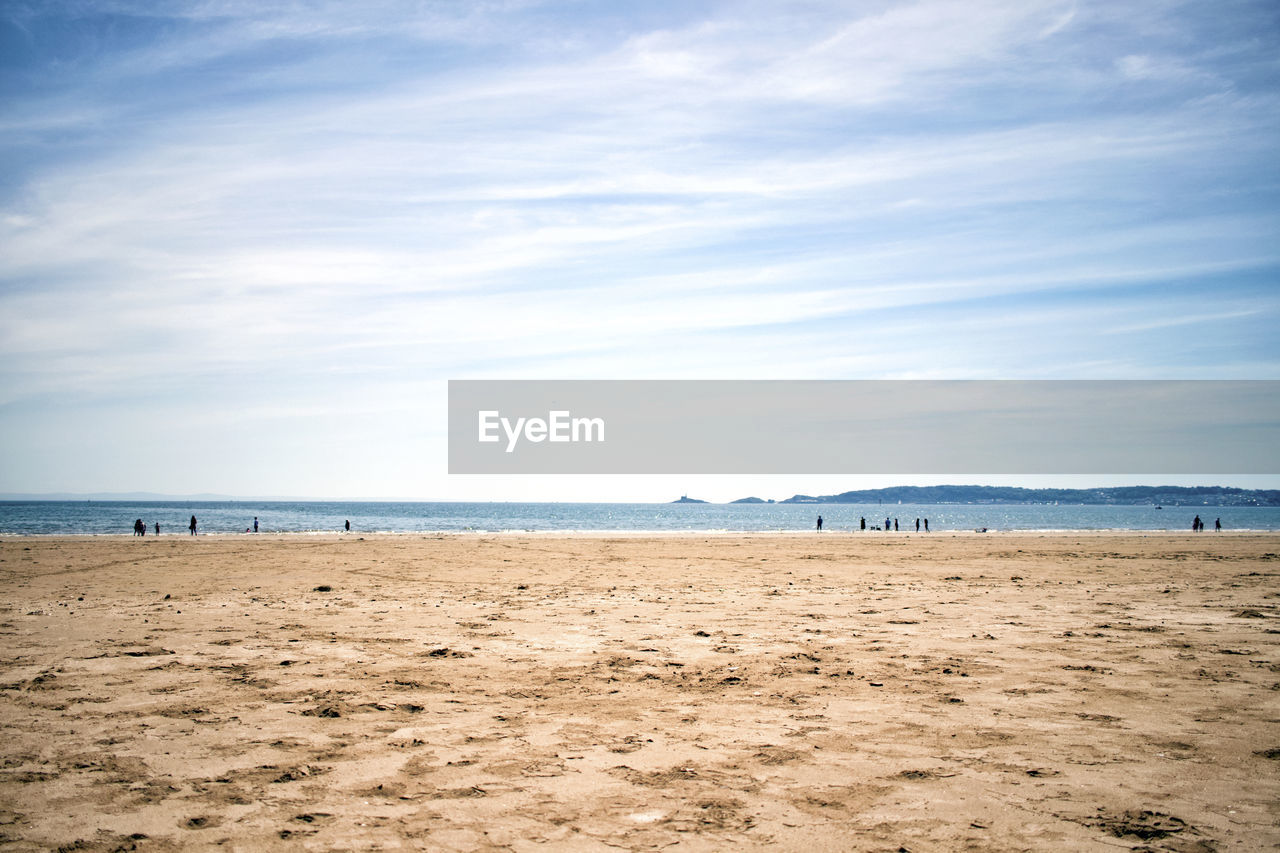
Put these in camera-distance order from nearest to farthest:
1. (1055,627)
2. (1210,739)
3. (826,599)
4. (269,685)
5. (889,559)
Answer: (1210,739), (269,685), (1055,627), (826,599), (889,559)

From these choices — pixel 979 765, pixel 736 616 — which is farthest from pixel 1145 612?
pixel 979 765

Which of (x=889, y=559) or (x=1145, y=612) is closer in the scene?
(x=1145, y=612)

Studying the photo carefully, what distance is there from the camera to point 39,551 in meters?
32.6

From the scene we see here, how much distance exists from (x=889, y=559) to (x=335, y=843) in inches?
1074

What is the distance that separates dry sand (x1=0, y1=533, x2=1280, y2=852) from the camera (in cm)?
484

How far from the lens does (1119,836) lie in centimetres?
469

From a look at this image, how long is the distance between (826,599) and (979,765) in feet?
32.9

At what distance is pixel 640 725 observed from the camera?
273 inches

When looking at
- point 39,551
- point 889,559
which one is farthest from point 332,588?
point 39,551

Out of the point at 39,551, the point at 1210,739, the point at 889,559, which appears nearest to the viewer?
the point at 1210,739

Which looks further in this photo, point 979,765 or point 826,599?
point 826,599

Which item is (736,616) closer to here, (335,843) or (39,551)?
(335,843)

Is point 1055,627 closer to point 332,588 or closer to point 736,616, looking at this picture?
point 736,616

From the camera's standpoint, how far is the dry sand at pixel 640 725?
484 cm
